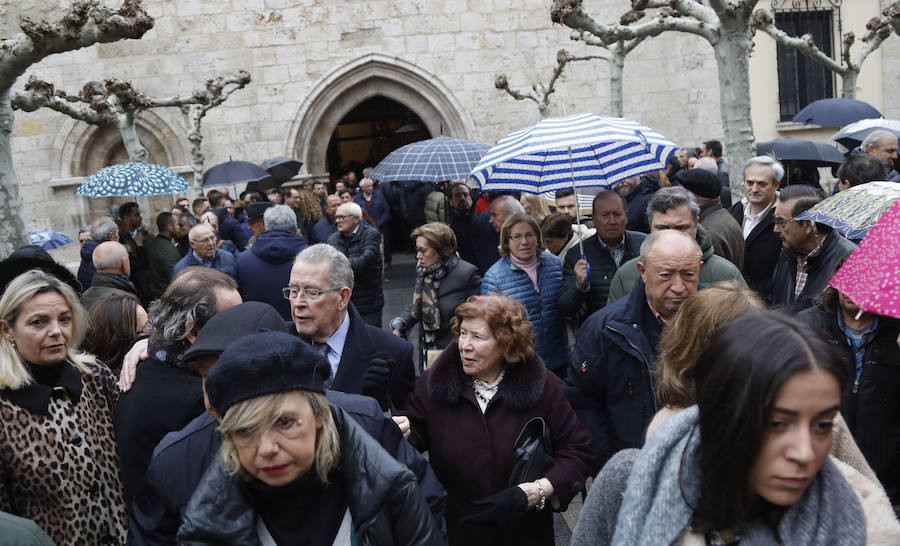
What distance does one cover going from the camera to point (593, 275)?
5.00 meters

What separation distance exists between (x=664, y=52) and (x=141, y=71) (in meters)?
11.5

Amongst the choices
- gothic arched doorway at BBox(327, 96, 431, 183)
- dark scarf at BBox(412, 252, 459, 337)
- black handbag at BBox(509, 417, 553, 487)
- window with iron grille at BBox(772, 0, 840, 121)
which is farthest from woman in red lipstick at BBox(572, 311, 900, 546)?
gothic arched doorway at BBox(327, 96, 431, 183)

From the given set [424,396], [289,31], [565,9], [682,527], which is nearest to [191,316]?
[424,396]

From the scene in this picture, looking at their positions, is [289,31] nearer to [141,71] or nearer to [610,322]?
[141,71]

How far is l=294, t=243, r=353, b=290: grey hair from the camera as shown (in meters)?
3.45

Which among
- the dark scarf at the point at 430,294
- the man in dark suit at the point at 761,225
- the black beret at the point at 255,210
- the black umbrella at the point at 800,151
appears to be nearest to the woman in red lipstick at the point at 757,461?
the dark scarf at the point at 430,294

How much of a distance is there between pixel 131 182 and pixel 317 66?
362 inches

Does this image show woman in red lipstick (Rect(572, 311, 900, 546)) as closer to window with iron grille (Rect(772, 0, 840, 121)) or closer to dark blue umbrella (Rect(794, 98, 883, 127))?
dark blue umbrella (Rect(794, 98, 883, 127))

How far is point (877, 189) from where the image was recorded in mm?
3395

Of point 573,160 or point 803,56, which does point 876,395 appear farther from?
point 803,56

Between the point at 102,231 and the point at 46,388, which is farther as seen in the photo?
the point at 102,231

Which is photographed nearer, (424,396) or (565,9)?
(424,396)

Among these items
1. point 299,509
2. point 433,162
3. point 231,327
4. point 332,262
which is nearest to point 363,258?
point 433,162

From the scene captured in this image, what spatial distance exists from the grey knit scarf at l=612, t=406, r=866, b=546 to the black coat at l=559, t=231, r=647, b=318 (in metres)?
3.34
